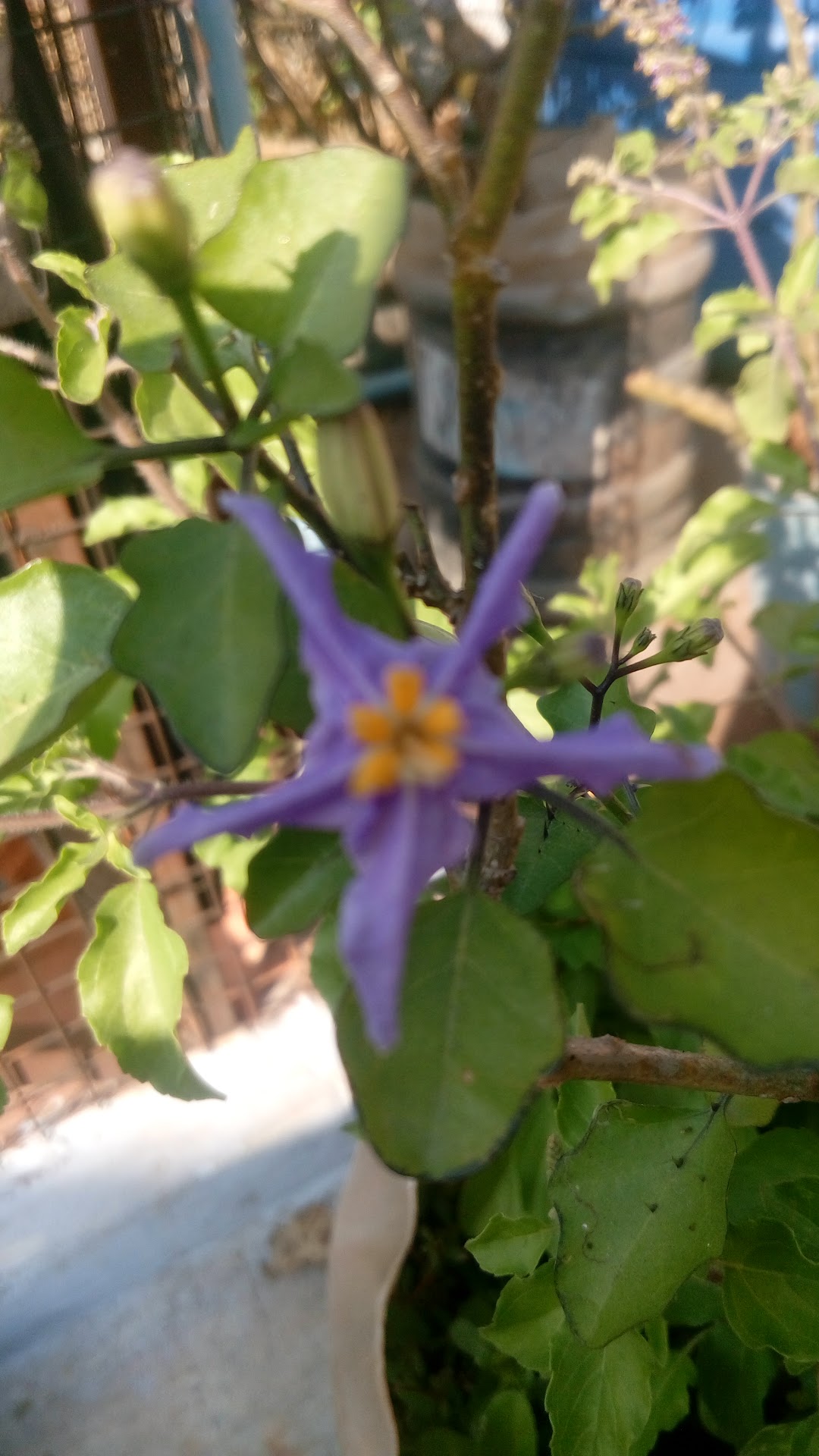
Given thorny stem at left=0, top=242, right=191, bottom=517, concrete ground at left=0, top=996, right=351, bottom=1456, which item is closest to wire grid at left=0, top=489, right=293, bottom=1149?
concrete ground at left=0, top=996, right=351, bottom=1456

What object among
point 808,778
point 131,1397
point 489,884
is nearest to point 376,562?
point 489,884

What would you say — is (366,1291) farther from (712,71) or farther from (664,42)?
(712,71)

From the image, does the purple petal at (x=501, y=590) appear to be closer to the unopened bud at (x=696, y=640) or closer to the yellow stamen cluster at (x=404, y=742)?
the yellow stamen cluster at (x=404, y=742)

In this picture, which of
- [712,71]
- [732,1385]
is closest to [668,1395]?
[732,1385]

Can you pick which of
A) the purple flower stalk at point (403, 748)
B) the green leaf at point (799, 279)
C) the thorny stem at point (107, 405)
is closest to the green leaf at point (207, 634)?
the purple flower stalk at point (403, 748)

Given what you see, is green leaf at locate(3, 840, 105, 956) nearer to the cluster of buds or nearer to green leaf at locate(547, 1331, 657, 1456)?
green leaf at locate(547, 1331, 657, 1456)

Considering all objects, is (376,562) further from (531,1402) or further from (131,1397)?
(131,1397)

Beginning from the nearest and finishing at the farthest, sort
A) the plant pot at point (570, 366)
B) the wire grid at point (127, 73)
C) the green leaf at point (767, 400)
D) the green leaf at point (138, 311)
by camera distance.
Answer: the green leaf at point (138, 311) < the wire grid at point (127, 73) < the green leaf at point (767, 400) < the plant pot at point (570, 366)
